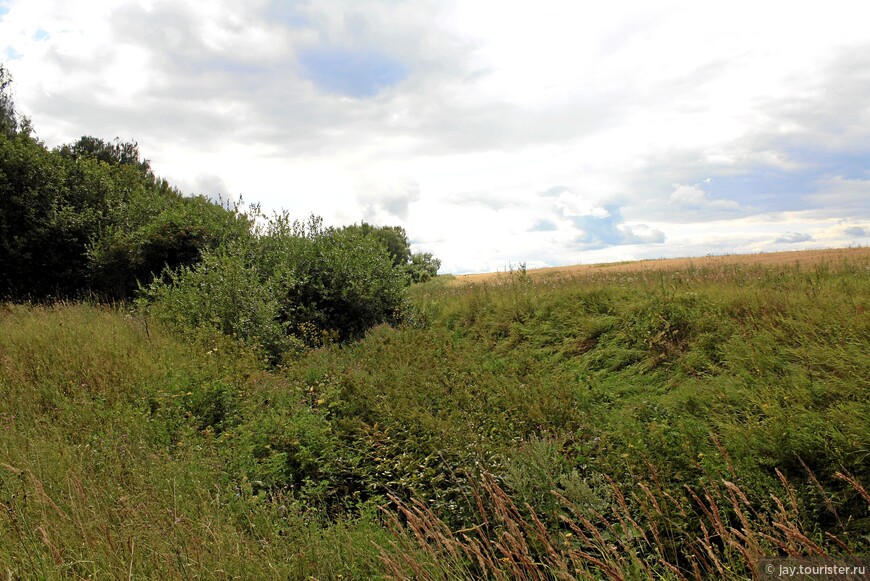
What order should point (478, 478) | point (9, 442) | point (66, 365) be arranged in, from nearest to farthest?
1. point (478, 478)
2. point (9, 442)
3. point (66, 365)

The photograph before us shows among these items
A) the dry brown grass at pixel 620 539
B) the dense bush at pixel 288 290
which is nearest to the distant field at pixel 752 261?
the dense bush at pixel 288 290

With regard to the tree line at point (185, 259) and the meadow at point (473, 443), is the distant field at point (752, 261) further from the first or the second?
the tree line at point (185, 259)

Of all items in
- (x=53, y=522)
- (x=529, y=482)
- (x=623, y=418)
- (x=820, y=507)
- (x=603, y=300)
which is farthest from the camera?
(x=603, y=300)

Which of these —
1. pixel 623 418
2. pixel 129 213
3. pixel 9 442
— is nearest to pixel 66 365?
pixel 9 442

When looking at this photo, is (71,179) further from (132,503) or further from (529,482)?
(529,482)

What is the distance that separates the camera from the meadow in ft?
11.9

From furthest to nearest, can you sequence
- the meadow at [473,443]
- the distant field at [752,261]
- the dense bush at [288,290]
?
the distant field at [752,261]
the dense bush at [288,290]
the meadow at [473,443]

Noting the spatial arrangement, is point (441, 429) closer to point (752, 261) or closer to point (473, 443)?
point (473, 443)

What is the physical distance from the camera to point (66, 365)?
8305 mm

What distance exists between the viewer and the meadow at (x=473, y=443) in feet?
11.9

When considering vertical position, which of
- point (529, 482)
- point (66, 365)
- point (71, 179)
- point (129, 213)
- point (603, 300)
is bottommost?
point (529, 482)

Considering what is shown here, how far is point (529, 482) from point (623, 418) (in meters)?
2.03

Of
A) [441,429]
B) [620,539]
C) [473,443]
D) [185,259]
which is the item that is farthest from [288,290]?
[620,539]

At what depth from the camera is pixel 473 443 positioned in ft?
18.3
